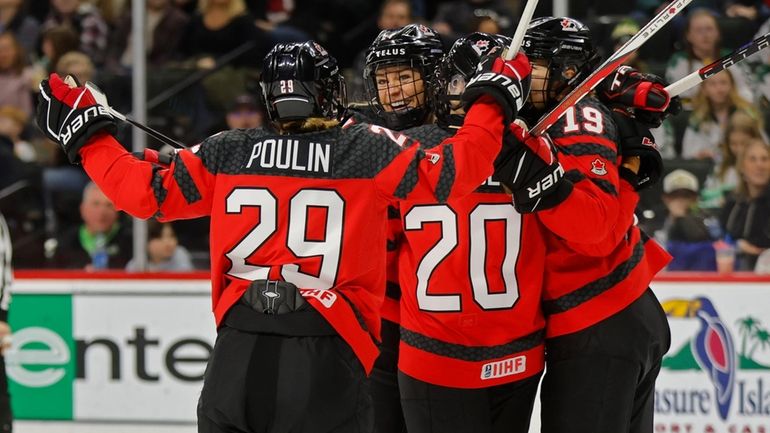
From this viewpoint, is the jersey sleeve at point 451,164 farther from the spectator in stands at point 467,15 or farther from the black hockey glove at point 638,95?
the spectator in stands at point 467,15

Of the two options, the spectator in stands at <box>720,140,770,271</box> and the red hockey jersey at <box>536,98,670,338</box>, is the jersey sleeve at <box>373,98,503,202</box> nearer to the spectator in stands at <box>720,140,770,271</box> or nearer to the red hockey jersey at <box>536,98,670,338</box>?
the red hockey jersey at <box>536,98,670,338</box>

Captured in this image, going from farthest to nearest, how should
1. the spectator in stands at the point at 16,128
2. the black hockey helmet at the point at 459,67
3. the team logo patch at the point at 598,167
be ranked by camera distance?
1. the spectator in stands at the point at 16,128
2. the black hockey helmet at the point at 459,67
3. the team logo patch at the point at 598,167

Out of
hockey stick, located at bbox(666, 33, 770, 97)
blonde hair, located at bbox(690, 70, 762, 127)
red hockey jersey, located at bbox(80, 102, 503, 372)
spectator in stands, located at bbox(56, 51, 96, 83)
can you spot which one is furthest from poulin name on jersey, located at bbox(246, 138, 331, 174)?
spectator in stands, located at bbox(56, 51, 96, 83)

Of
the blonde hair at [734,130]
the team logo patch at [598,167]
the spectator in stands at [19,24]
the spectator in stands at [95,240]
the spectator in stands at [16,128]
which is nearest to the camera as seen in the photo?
the team logo patch at [598,167]

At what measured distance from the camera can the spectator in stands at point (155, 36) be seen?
17.4 feet

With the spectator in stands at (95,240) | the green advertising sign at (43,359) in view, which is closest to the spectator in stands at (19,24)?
the spectator in stands at (95,240)

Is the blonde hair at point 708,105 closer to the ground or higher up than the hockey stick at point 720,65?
higher up

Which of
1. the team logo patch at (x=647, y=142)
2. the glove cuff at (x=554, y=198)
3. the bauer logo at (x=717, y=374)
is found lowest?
the bauer logo at (x=717, y=374)

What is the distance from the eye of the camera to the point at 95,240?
5043mm

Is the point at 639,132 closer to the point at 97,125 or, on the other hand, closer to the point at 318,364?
the point at 318,364

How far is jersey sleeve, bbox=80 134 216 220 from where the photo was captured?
2.51m

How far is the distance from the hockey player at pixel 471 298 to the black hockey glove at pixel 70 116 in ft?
2.38

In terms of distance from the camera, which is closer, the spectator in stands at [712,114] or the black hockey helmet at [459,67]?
the black hockey helmet at [459,67]

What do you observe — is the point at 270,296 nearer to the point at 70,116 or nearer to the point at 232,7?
the point at 70,116
